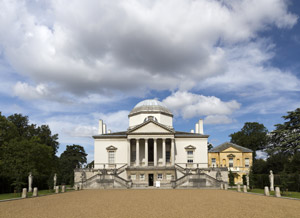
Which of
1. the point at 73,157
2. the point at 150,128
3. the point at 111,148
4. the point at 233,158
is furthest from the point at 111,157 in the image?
the point at 73,157

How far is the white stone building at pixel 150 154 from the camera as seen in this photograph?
43.6m

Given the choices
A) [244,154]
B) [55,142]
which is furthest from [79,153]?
[244,154]

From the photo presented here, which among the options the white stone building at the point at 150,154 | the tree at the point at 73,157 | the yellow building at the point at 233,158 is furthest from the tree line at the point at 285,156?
the tree at the point at 73,157

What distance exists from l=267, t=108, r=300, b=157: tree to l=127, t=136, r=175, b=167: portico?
52.5ft

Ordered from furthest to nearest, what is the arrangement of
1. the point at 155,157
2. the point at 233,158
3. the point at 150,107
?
the point at 233,158, the point at 150,107, the point at 155,157

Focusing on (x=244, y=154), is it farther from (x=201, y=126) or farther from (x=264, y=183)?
(x=264, y=183)

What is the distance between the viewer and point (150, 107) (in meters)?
53.2

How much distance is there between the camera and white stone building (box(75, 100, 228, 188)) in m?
43.6

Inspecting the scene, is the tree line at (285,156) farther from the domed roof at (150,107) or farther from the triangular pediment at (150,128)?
the domed roof at (150,107)

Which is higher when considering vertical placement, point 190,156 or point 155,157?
point 190,156

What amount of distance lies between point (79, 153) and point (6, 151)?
160 feet

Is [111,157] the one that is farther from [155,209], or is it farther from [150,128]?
[155,209]

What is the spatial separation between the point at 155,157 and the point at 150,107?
11402mm

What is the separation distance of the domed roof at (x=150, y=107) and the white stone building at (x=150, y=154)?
0.19 m
